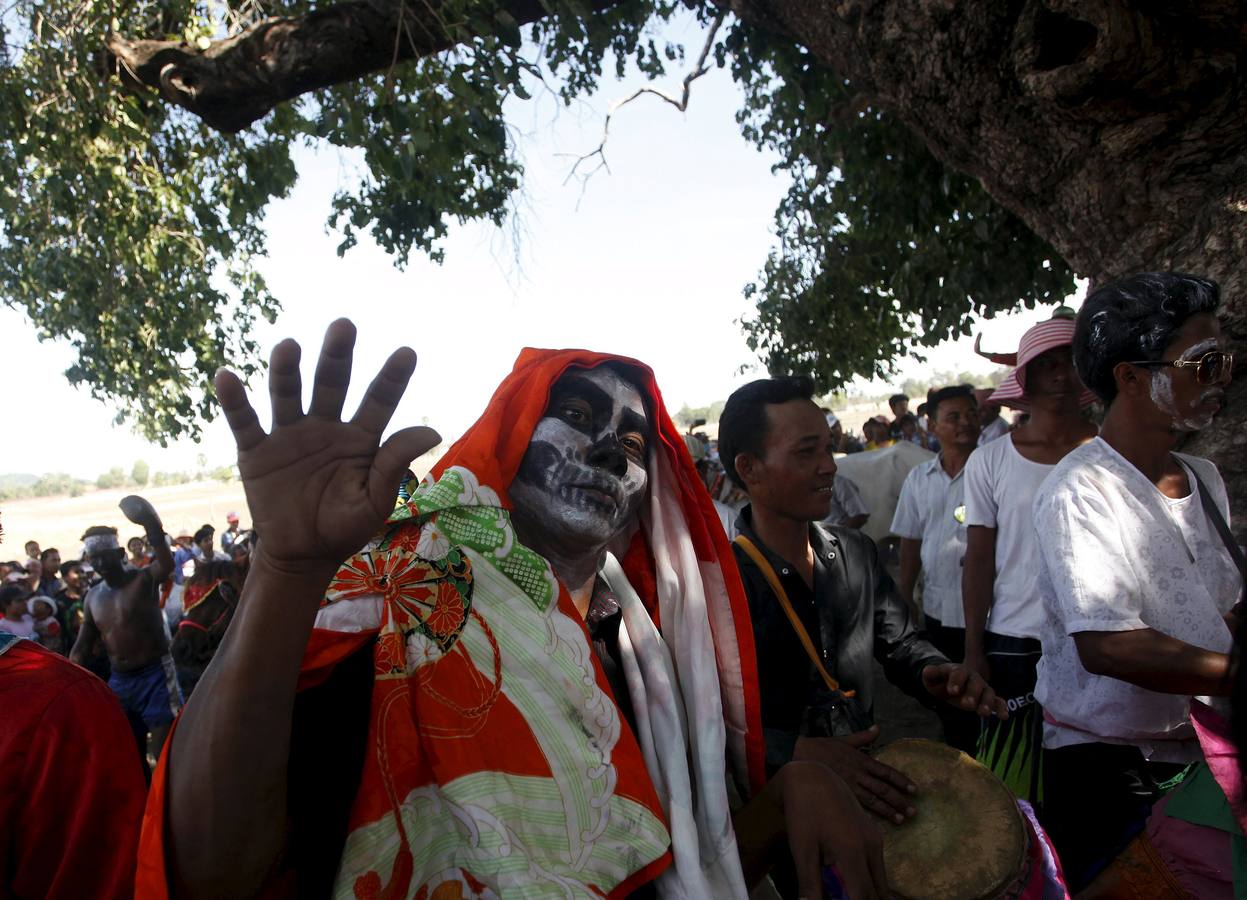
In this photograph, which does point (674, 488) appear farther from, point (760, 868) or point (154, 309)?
point (154, 309)

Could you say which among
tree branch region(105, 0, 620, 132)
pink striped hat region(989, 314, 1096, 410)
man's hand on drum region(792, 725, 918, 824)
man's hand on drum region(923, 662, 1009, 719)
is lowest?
man's hand on drum region(792, 725, 918, 824)

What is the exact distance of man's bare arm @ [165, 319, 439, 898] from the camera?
115 centimetres

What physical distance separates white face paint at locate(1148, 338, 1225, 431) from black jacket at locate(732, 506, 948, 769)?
0.91 m

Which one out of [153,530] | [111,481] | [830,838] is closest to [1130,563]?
[830,838]

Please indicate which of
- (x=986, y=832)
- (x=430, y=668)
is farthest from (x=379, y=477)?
(x=986, y=832)

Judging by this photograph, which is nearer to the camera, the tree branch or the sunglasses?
the sunglasses

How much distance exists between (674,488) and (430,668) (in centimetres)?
83

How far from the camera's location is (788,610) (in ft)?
8.51

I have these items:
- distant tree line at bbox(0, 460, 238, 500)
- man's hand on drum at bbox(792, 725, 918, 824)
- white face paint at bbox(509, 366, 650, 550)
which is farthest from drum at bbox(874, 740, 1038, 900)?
distant tree line at bbox(0, 460, 238, 500)

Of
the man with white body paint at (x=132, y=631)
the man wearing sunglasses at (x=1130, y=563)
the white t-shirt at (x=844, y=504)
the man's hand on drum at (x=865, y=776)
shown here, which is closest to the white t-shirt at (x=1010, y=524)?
the man wearing sunglasses at (x=1130, y=563)

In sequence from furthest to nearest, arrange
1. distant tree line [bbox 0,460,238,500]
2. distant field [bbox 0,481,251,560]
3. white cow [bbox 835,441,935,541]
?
distant tree line [bbox 0,460,238,500] → distant field [bbox 0,481,251,560] → white cow [bbox 835,441,935,541]

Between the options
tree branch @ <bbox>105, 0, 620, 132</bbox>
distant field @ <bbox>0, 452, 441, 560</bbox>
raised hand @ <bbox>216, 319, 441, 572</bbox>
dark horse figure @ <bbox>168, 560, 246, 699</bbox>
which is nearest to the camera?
raised hand @ <bbox>216, 319, 441, 572</bbox>

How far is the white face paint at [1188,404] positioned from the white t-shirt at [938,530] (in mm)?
1682

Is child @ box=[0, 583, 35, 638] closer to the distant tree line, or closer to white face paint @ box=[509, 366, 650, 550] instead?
white face paint @ box=[509, 366, 650, 550]
